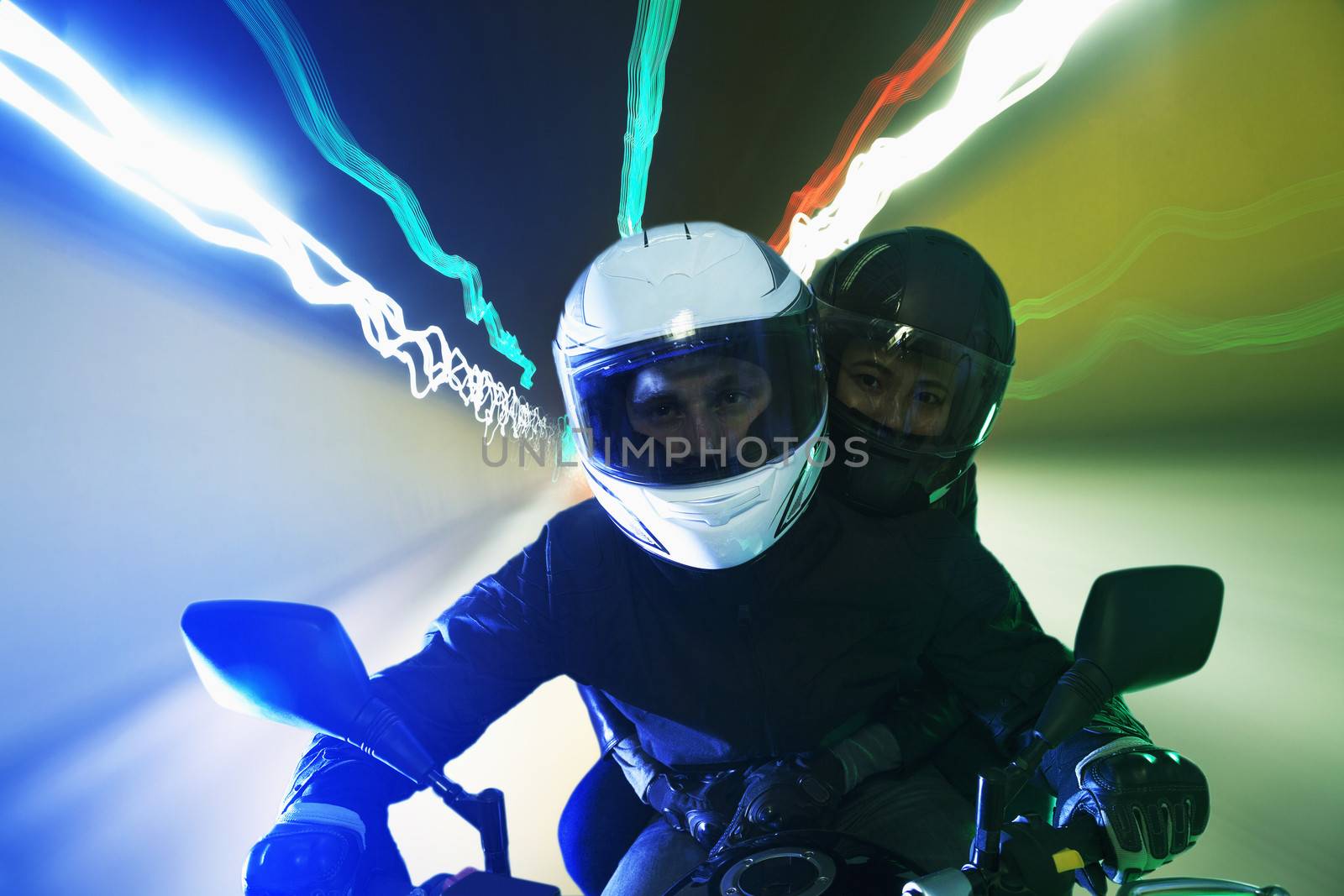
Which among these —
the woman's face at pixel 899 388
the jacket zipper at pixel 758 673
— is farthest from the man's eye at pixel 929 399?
the jacket zipper at pixel 758 673

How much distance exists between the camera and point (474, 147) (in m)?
2.80

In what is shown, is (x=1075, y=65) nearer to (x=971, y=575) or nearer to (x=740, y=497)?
(x=971, y=575)

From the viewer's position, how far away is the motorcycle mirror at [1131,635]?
2.43 ft

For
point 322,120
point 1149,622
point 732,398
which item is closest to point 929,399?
point 732,398

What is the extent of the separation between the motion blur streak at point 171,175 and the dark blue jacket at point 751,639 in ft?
4.09

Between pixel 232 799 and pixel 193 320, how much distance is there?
1.21 metres

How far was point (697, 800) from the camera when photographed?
1117mm

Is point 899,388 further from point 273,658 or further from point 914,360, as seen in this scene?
point 273,658

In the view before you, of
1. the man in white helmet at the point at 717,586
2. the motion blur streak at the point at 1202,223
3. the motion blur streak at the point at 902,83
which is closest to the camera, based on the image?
the man in white helmet at the point at 717,586

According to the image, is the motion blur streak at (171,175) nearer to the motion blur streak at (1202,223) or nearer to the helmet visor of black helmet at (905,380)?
the helmet visor of black helmet at (905,380)

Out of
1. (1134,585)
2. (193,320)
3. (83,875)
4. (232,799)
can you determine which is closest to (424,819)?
(232,799)

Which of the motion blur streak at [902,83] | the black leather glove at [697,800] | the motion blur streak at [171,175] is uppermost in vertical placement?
the motion blur streak at [902,83]

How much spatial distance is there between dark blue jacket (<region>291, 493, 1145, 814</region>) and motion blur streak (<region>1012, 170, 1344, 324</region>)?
146 cm

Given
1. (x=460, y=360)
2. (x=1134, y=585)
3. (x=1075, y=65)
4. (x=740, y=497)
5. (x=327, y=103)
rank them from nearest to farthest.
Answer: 1. (x=1134, y=585)
2. (x=740, y=497)
3. (x=327, y=103)
4. (x=1075, y=65)
5. (x=460, y=360)
